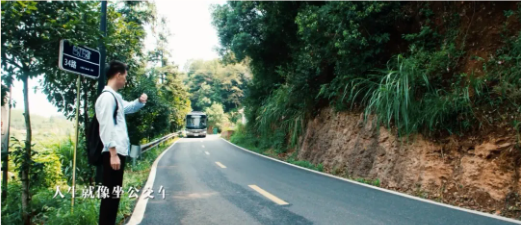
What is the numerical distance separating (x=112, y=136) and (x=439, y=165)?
638 centimetres

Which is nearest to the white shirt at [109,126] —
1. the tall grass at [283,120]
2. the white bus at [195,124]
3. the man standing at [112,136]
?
the man standing at [112,136]

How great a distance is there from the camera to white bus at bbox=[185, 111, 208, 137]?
33247mm

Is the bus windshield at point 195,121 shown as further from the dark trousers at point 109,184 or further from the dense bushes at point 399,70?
the dark trousers at point 109,184

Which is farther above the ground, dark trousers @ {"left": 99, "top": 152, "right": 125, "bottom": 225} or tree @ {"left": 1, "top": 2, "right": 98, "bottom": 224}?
tree @ {"left": 1, "top": 2, "right": 98, "bottom": 224}

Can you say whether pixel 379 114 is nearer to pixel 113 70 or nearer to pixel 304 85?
pixel 304 85

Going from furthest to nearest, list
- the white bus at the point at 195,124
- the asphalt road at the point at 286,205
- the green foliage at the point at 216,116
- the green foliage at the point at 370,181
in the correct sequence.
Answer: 1. the green foliage at the point at 216,116
2. the white bus at the point at 195,124
3. the green foliage at the point at 370,181
4. the asphalt road at the point at 286,205

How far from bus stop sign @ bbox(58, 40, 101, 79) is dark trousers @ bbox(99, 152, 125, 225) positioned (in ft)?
4.51

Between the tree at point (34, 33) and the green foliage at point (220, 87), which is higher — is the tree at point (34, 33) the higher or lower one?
the lower one

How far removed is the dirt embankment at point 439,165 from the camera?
17.0 feet

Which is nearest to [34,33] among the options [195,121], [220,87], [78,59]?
[78,59]

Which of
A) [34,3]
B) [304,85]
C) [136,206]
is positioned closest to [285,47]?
[304,85]

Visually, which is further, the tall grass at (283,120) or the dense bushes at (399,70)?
the tall grass at (283,120)

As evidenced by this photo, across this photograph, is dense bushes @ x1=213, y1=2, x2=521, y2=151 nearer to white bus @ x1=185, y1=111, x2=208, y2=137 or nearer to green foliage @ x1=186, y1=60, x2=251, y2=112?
white bus @ x1=185, y1=111, x2=208, y2=137

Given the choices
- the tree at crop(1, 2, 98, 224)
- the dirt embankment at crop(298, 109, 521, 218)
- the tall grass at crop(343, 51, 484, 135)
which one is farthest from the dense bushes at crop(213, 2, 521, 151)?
the tree at crop(1, 2, 98, 224)
